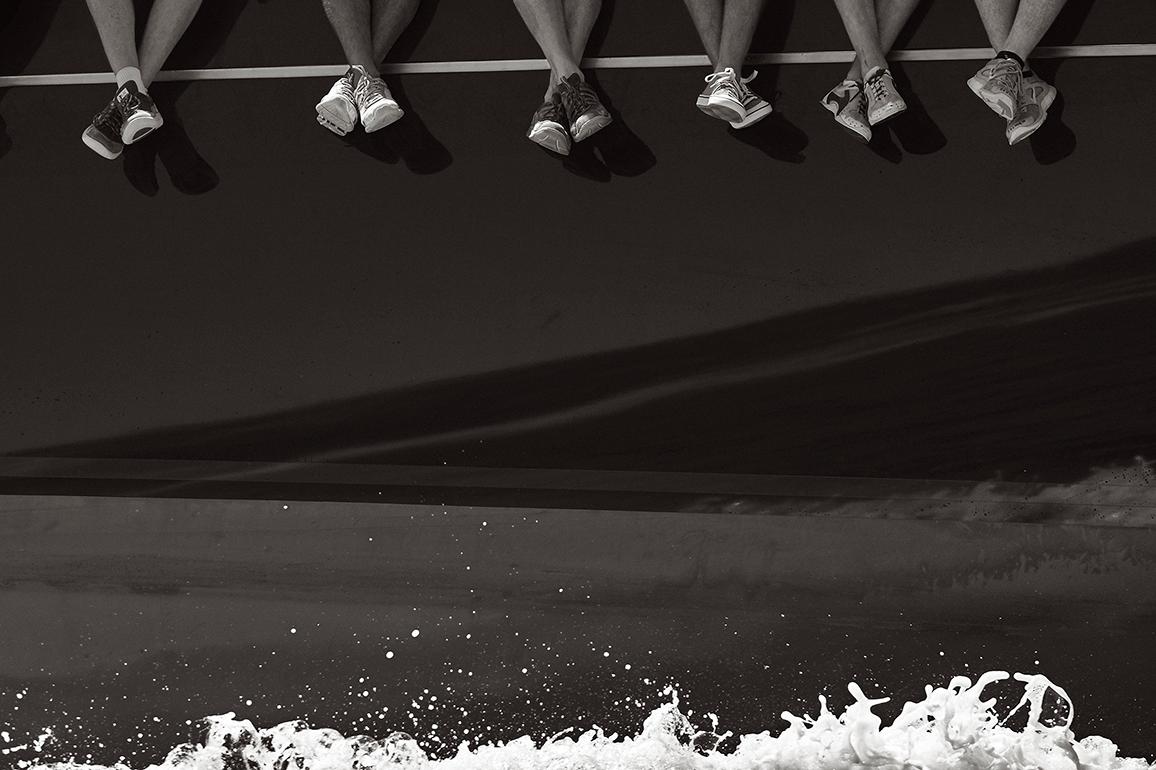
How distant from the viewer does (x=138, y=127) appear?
2.33 m

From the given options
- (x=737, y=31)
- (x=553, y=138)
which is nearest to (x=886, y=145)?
(x=737, y=31)

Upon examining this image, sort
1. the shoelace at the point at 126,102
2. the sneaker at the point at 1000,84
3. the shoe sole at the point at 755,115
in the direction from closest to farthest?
1. the sneaker at the point at 1000,84
2. the shoe sole at the point at 755,115
3. the shoelace at the point at 126,102

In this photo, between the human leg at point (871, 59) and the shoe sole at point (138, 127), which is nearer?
the human leg at point (871, 59)

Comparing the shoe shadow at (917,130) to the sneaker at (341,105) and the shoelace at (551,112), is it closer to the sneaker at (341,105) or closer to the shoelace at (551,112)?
the shoelace at (551,112)

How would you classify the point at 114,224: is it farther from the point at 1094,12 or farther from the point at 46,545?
the point at 1094,12

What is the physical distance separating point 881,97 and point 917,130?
136 millimetres

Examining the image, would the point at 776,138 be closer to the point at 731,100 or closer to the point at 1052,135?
the point at 731,100

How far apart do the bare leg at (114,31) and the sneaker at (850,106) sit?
4.88ft

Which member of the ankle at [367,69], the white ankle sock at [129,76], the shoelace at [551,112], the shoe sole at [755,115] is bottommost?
the shoe sole at [755,115]

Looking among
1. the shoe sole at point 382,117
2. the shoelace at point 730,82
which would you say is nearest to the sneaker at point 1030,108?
the shoelace at point 730,82

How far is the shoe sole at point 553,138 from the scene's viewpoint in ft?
7.40

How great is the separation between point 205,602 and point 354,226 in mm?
850

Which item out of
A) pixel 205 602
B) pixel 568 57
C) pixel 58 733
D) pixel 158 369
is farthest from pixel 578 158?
pixel 58 733

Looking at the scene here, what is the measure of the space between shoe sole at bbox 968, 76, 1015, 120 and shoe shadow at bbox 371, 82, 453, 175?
3.53 feet
